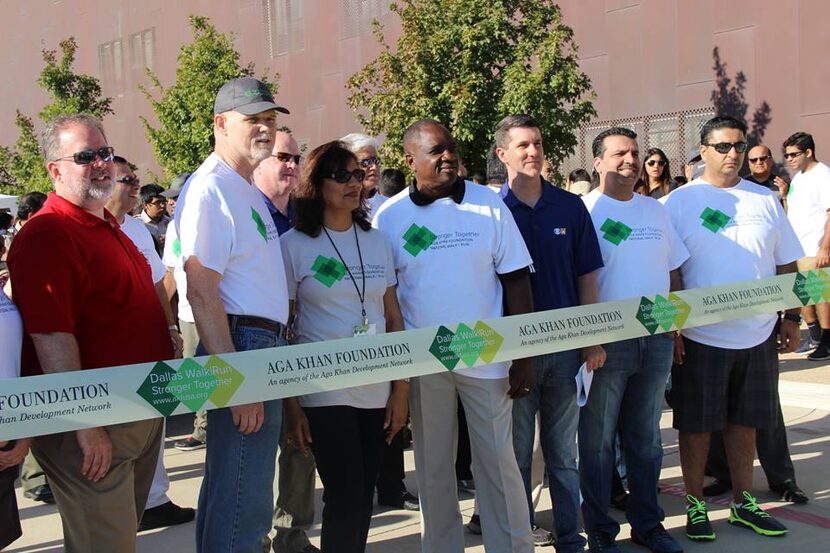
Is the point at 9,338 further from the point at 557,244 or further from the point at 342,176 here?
the point at 557,244

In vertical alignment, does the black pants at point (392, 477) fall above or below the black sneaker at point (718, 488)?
above

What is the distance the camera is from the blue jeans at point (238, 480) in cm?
354

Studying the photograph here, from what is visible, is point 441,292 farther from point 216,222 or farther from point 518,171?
point 216,222

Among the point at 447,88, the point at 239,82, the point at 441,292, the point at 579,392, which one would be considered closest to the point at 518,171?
the point at 441,292

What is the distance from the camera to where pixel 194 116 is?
62.8 ft

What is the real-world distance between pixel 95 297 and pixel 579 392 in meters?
2.46

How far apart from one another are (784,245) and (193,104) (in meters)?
15.4

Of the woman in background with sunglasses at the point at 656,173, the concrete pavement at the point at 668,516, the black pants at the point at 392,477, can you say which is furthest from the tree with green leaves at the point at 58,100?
the black pants at the point at 392,477

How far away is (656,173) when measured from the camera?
7750mm

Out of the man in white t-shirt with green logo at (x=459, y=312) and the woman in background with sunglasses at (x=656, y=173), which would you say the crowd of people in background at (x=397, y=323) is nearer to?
the man in white t-shirt with green logo at (x=459, y=312)

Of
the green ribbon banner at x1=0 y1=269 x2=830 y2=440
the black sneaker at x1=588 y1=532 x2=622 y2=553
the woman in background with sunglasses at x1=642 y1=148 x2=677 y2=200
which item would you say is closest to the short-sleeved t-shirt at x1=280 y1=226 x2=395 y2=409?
the green ribbon banner at x1=0 y1=269 x2=830 y2=440

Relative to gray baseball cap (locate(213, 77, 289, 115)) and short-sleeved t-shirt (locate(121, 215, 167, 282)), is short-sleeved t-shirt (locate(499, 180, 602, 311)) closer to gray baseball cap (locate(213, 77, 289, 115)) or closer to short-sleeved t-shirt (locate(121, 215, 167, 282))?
gray baseball cap (locate(213, 77, 289, 115))

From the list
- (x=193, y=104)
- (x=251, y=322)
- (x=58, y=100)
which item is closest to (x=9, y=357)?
(x=251, y=322)

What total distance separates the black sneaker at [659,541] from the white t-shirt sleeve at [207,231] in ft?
9.15
